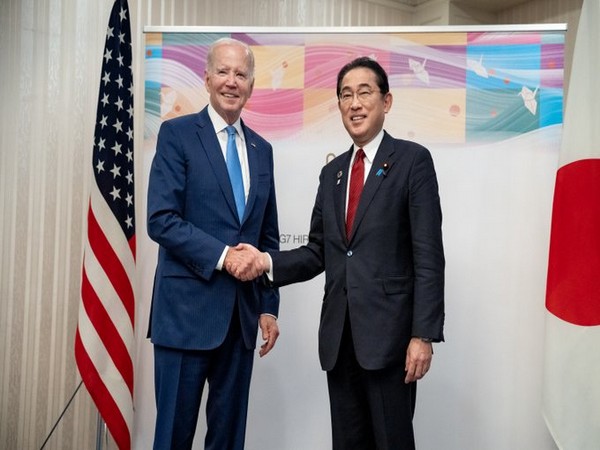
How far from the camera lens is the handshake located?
175cm

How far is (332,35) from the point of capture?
2.67m

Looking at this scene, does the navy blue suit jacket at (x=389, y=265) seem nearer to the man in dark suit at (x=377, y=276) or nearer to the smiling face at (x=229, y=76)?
the man in dark suit at (x=377, y=276)

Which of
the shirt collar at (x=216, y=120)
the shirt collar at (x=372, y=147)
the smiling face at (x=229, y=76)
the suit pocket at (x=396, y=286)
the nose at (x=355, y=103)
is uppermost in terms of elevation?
the smiling face at (x=229, y=76)

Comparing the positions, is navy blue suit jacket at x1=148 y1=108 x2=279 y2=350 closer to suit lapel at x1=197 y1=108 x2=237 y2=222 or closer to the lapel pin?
suit lapel at x1=197 y1=108 x2=237 y2=222

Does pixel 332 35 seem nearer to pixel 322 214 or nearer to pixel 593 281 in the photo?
pixel 322 214

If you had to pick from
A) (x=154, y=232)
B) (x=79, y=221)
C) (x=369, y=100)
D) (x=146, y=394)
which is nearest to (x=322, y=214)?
(x=369, y=100)

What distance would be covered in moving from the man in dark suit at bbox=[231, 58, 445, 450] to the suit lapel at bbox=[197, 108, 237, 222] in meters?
0.18

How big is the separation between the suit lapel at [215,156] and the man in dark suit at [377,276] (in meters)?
0.18

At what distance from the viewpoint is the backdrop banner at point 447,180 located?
258 centimetres

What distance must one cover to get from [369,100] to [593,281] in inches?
48.2

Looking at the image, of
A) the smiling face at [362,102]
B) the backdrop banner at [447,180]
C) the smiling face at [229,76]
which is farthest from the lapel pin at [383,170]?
the backdrop banner at [447,180]

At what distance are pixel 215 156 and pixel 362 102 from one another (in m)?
0.52

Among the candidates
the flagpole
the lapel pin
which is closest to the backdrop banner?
the flagpole

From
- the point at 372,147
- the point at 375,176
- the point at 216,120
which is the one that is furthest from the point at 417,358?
the point at 216,120
